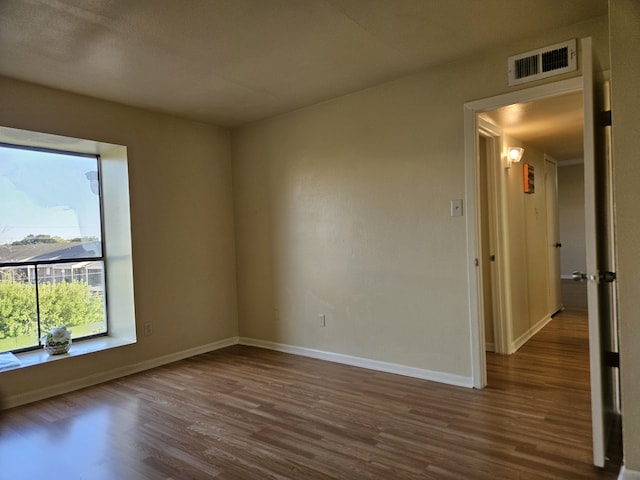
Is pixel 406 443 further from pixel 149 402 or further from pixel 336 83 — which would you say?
pixel 336 83

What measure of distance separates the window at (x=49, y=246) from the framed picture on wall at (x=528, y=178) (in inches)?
180

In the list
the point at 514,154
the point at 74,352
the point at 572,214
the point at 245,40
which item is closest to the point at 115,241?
the point at 74,352

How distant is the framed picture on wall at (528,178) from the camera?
473 cm

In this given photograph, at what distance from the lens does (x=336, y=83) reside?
3504 millimetres

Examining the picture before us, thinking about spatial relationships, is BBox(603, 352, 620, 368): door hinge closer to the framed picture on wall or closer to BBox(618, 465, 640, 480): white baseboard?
BBox(618, 465, 640, 480): white baseboard

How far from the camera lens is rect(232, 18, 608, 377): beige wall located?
3217mm

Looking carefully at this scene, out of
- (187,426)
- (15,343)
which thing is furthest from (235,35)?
(15,343)

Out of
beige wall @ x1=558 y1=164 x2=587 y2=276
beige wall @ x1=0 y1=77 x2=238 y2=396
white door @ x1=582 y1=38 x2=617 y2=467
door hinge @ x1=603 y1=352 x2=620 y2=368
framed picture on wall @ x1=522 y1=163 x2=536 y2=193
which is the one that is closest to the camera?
white door @ x1=582 y1=38 x2=617 y2=467

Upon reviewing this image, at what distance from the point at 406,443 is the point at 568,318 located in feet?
14.0

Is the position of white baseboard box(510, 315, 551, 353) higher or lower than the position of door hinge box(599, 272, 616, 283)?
lower

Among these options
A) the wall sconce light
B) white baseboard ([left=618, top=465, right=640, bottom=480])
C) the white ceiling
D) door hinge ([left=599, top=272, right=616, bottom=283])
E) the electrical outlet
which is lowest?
white baseboard ([left=618, top=465, right=640, bottom=480])

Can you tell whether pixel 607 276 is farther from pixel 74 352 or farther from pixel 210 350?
pixel 74 352

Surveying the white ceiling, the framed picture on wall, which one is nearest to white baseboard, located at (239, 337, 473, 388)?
the white ceiling

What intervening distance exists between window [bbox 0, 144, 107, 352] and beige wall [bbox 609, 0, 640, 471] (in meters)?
4.15
